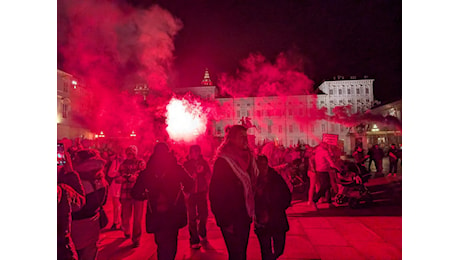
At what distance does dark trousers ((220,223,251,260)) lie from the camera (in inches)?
117

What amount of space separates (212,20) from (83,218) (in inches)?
165

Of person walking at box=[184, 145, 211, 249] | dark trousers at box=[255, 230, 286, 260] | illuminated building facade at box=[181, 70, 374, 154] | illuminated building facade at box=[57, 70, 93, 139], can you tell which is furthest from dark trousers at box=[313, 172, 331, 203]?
illuminated building facade at box=[57, 70, 93, 139]

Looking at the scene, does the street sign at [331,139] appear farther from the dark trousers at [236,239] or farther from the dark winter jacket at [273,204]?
the dark trousers at [236,239]

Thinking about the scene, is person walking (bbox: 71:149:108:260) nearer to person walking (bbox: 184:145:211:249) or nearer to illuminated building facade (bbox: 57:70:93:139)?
person walking (bbox: 184:145:211:249)

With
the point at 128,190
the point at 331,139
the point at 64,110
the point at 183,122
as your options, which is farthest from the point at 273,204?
the point at 64,110

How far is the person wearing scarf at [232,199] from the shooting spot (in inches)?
115

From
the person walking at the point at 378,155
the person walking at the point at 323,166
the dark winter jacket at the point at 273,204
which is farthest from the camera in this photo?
the person walking at the point at 378,155

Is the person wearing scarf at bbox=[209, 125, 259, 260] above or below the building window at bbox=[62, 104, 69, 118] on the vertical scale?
below

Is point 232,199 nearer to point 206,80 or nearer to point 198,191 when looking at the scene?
point 198,191

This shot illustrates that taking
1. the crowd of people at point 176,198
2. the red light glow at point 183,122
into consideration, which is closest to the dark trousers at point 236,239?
the crowd of people at point 176,198

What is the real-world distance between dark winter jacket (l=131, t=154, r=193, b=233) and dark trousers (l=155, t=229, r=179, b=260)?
73 millimetres

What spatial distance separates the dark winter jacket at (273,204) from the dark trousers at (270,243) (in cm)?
6
